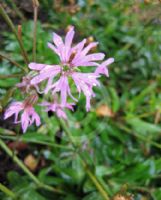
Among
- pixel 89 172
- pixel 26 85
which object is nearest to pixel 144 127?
pixel 89 172

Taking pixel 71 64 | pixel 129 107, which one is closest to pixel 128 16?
pixel 129 107

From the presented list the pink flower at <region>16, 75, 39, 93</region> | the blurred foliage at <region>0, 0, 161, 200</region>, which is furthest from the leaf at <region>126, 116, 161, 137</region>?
the pink flower at <region>16, 75, 39, 93</region>

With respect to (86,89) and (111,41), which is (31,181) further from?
(111,41)

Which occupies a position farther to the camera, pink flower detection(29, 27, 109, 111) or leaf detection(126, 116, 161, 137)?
leaf detection(126, 116, 161, 137)

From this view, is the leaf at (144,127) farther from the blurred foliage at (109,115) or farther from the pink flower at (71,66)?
the pink flower at (71,66)

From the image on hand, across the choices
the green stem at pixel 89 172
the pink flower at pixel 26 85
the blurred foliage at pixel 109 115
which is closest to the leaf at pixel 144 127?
the blurred foliage at pixel 109 115

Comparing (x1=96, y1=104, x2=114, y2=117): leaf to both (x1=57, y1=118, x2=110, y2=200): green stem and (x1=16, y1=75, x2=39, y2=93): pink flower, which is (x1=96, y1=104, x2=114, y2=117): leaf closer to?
(x1=57, y1=118, x2=110, y2=200): green stem

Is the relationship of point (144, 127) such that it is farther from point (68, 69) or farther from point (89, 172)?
point (68, 69)

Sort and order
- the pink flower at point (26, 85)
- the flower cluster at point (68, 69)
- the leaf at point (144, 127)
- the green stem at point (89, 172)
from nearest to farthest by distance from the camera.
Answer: the flower cluster at point (68, 69) → the pink flower at point (26, 85) → the green stem at point (89, 172) → the leaf at point (144, 127)
